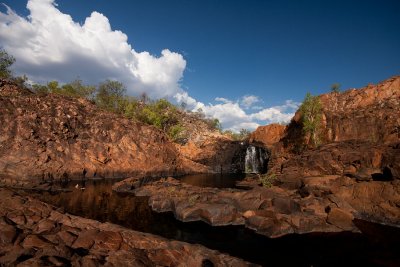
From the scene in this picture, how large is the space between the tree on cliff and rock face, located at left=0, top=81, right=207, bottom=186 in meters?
28.8

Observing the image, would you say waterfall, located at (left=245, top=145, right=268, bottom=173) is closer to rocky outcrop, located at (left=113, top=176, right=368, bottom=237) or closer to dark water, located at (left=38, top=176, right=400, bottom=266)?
rocky outcrop, located at (left=113, top=176, right=368, bottom=237)

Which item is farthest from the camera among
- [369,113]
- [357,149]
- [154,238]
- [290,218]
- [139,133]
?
[139,133]

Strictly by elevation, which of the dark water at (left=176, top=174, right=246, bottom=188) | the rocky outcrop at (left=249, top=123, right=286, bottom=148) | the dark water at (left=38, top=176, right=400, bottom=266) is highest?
the rocky outcrop at (left=249, top=123, right=286, bottom=148)

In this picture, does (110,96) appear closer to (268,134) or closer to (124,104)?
(124,104)

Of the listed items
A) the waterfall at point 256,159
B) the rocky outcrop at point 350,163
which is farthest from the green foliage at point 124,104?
the rocky outcrop at point 350,163

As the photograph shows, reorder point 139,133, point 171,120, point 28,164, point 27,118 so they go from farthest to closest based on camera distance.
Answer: point 171,120 < point 139,133 < point 27,118 < point 28,164

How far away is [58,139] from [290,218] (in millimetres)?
45149

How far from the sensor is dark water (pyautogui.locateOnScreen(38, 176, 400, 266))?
1742 cm

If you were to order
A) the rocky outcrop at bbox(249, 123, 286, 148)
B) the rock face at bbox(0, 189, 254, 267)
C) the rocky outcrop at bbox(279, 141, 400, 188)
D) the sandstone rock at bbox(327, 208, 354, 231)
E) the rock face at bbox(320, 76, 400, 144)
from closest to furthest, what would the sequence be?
the rock face at bbox(0, 189, 254, 267) → the sandstone rock at bbox(327, 208, 354, 231) → the rocky outcrop at bbox(279, 141, 400, 188) → the rock face at bbox(320, 76, 400, 144) → the rocky outcrop at bbox(249, 123, 286, 148)

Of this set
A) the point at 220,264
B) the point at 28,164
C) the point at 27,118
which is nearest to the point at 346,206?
the point at 220,264

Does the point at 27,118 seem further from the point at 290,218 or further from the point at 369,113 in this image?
the point at 369,113

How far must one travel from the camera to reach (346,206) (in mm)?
27406

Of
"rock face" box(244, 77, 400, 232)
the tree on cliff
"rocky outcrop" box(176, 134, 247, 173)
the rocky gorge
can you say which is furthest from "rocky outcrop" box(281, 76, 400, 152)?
"rocky outcrop" box(176, 134, 247, 173)

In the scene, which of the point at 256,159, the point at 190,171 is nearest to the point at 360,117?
the point at 256,159
